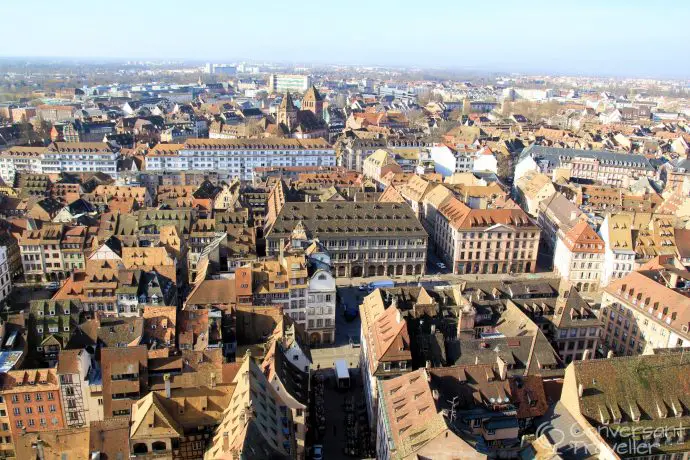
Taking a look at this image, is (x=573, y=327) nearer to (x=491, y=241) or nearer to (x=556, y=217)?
(x=491, y=241)

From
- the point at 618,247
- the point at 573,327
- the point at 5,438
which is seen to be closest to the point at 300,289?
the point at 573,327

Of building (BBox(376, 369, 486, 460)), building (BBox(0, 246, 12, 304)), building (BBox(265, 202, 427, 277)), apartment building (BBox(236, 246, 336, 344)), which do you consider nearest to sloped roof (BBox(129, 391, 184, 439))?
building (BBox(376, 369, 486, 460))

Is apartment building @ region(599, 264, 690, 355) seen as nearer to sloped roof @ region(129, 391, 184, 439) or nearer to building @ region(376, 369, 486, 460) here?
building @ region(376, 369, 486, 460)

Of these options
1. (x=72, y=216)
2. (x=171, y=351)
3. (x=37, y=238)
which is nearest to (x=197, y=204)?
(x=72, y=216)

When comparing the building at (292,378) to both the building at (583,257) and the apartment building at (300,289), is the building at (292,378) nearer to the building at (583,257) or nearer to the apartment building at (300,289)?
the apartment building at (300,289)

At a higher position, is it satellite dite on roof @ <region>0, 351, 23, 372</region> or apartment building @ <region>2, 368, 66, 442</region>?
satellite dite on roof @ <region>0, 351, 23, 372</region>

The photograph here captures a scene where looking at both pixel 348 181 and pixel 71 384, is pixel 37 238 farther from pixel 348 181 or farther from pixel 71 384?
pixel 348 181
